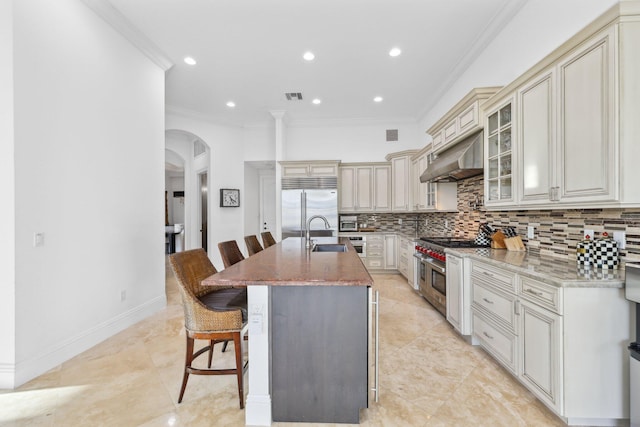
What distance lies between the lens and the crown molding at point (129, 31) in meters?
2.73

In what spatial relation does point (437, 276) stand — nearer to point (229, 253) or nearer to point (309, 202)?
point (229, 253)

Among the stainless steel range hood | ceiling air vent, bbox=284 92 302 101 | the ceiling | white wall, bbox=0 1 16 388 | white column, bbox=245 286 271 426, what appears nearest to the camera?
white column, bbox=245 286 271 426

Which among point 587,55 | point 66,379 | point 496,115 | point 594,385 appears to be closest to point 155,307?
point 66,379

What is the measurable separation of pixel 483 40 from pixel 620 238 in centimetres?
254

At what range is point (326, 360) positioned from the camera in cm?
165

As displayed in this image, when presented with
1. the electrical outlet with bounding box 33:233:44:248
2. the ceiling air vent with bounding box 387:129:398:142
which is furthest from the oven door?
the electrical outlet with bounding box 33:233:44:248

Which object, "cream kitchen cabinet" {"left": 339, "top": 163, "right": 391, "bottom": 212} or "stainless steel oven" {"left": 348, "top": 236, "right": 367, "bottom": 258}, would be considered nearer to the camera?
"stainless steel oven" {"left": 348, "top": 236, "right": 367, "bottom": 258}

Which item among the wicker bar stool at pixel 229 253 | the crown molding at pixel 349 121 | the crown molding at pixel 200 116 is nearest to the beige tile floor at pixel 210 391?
the wicker bar stool at pixel 229 253

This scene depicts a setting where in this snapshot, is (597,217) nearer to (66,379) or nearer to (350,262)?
(350,262)

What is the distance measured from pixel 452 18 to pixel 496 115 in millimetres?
1151

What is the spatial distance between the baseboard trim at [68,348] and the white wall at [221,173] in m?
2.60

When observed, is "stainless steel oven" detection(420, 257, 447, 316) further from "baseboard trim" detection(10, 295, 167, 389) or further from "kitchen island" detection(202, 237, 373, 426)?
"baseboard trim" detection(10, 295, 167, 389)

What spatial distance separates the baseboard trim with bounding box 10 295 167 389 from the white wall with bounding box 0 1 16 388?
0.01 meters

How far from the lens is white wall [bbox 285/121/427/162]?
20.1 ft
